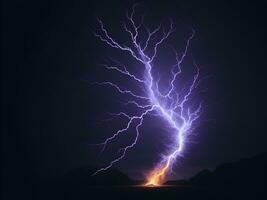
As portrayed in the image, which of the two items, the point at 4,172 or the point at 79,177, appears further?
the point at 4,172

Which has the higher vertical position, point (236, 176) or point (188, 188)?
point (236, 176)

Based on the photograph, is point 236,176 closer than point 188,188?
No

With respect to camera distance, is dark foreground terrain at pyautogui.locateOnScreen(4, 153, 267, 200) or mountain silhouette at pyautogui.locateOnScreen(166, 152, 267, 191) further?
mountain silhouette at pyautogui.locateOnScreen(166, 152, 267, 191)

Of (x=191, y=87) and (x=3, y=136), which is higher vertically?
(x=3, y=136)

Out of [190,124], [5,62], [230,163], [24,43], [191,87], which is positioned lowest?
[230,163]

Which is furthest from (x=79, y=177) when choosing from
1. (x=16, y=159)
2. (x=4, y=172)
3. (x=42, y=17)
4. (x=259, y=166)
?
(x=42, y=17)

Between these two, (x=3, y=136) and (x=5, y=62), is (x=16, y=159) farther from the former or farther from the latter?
(x=5, y=62)

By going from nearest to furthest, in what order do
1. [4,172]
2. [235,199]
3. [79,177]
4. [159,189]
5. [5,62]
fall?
1. [235,199]
2. [159,189]
3. [79,177]
4. [4,172]
5. [5,62]

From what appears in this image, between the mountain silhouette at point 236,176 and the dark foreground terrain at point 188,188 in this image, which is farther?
the mountain silhouette at point 236,176
